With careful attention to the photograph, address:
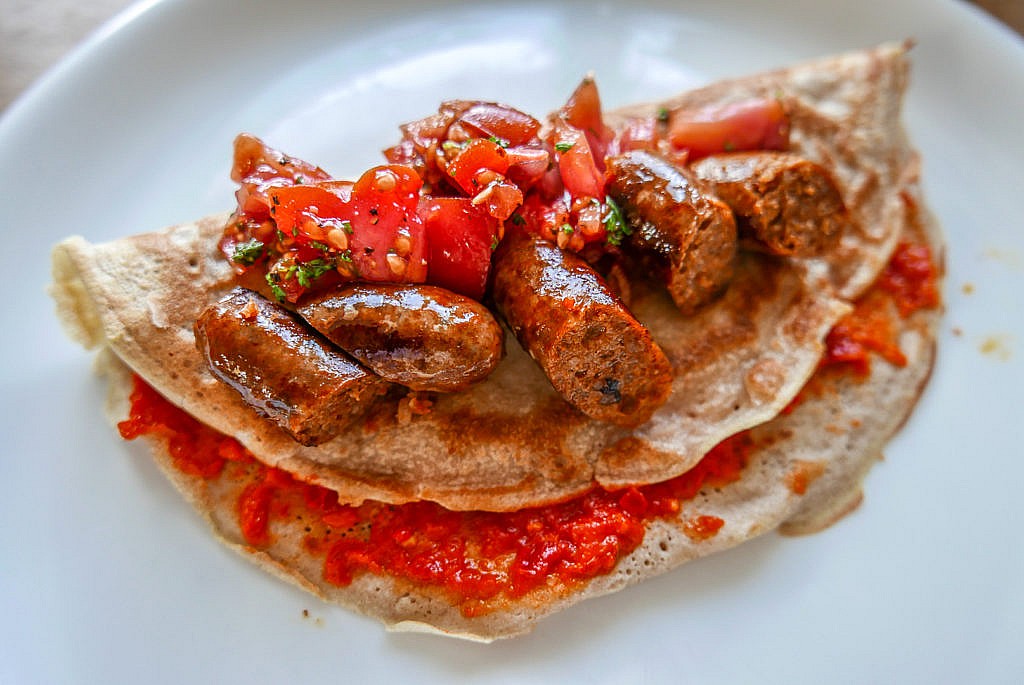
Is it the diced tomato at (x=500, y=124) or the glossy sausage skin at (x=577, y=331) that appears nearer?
the glossy sausage skin at (x=577, y=331)

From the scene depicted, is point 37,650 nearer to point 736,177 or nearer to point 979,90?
point 736,177

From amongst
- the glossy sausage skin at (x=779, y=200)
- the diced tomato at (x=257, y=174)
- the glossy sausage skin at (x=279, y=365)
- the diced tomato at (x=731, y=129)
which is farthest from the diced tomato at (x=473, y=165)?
the diced tomato at (x=731, y=129)

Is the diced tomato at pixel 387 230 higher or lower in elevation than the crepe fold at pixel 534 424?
higher

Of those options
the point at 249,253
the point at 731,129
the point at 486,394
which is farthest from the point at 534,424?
the point at 731,129

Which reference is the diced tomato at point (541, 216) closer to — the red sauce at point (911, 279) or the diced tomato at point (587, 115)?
the diced tomato at point (587, 115)

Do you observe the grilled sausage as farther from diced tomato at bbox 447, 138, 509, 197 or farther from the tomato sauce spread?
the tomato sauce spread

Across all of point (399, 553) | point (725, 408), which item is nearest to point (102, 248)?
point (399, 553)

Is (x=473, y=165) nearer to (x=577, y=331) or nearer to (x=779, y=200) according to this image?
(x=577, y=331)
